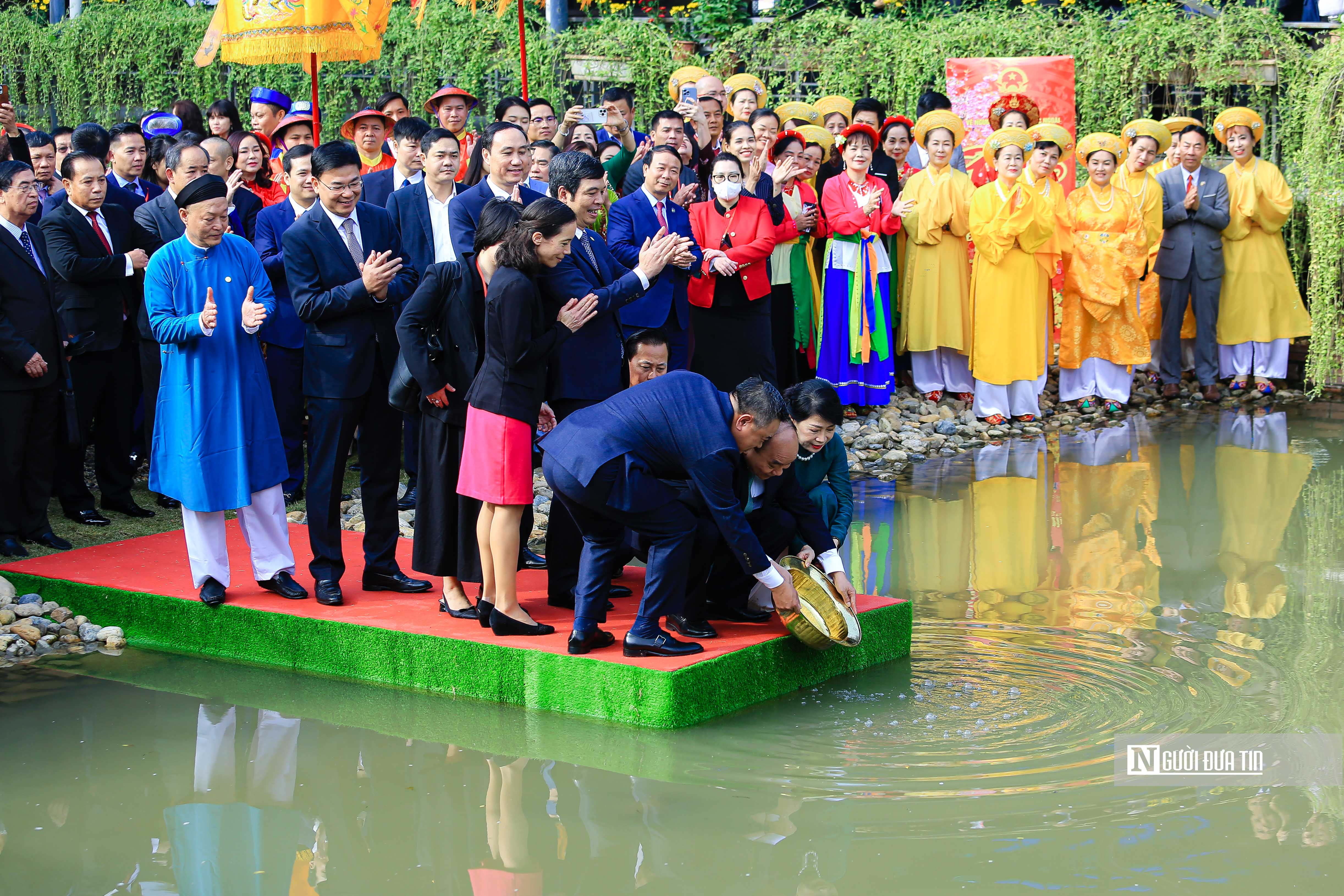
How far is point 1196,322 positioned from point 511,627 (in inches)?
272

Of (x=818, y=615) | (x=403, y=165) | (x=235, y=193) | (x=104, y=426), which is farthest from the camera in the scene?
(x=235, y=193)

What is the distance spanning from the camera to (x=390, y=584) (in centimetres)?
530

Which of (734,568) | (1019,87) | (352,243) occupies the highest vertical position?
(1019,87)

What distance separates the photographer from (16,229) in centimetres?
601

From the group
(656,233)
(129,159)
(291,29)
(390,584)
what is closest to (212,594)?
(390,584)

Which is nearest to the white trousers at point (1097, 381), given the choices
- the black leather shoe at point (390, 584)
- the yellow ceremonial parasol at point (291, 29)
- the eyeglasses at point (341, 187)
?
the yellow ceremonial parasol at point (291, 29)

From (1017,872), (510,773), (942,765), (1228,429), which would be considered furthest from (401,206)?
(1228,429)

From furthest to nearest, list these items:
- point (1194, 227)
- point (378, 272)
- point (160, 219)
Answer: point (1194, 227)
point (160, 219)
point (378, 272)

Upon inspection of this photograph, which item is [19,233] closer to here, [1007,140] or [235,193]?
[235,193]

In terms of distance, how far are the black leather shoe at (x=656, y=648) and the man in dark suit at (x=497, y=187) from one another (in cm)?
182

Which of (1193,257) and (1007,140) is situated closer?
(1007,140)

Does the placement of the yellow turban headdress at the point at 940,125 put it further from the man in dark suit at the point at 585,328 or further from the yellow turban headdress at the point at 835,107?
the man in dark suit at the point at 585,328

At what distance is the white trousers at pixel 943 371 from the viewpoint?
367 inches

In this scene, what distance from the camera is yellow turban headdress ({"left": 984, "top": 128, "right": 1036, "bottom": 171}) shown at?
8.80 metres
